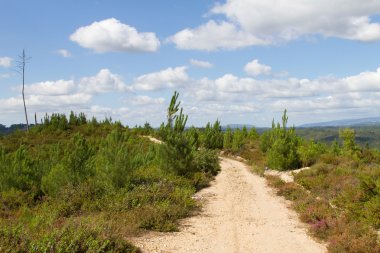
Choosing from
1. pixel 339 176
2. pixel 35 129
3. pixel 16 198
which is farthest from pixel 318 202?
pixel 35 129

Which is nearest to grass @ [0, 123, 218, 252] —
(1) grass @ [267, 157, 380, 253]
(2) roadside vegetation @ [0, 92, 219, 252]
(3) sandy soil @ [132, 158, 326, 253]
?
(2) roadside vegetation @ [0, 92, 219, 252]

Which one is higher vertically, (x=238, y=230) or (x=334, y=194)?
(x=334, y=194)

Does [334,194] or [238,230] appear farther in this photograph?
[334,194]

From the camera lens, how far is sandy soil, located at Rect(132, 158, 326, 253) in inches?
385

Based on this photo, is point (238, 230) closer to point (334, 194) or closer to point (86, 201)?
point (86, 201)

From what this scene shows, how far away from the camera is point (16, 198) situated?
611 inches

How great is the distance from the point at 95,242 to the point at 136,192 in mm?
6325

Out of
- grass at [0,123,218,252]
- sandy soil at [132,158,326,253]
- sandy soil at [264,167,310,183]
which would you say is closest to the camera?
grass at [0,123,218,252]

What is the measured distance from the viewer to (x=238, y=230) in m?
11.5

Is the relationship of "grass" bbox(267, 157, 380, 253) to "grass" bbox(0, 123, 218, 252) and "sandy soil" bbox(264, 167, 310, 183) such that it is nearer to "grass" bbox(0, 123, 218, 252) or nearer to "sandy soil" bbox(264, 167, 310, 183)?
"sandy soil" bbox(264, 167, 310, 183)

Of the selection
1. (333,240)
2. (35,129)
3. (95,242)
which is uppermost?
(35,129)

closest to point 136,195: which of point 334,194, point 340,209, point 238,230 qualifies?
point 238,230

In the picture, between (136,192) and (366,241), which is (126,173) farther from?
(366,241)

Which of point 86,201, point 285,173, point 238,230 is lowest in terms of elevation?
point 238,230
